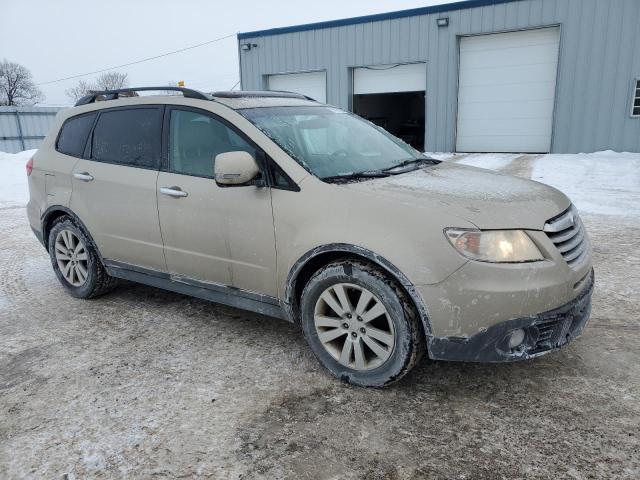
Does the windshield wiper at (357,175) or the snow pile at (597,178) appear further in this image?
the snow pile at (597,178)

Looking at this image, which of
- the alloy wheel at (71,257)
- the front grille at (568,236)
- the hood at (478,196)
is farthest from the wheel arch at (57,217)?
the front grille at (568,236)

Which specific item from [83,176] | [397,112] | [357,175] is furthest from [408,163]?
[397,112]

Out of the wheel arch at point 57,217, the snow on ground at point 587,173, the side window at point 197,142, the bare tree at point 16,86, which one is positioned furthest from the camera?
the bare tree at point 16,86

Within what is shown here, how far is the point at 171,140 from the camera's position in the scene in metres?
3.73

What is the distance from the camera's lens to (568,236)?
9.39 ft

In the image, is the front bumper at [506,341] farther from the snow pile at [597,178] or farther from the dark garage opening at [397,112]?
the dark garage opening at [397,112]

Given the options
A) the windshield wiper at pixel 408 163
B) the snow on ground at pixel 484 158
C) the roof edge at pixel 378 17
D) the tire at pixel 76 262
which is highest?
the roof edge at pixel 378 17

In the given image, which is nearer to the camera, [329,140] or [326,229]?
[326,229]

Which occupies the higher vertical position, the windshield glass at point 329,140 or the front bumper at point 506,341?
the windshield glass at point 329,140

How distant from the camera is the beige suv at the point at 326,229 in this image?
2.59 m

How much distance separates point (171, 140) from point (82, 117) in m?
1.30

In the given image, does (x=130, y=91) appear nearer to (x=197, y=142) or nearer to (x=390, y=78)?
(x=197, y=142)

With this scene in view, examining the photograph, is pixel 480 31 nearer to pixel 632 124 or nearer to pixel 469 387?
pixel 632 124

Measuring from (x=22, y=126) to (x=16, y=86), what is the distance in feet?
126
